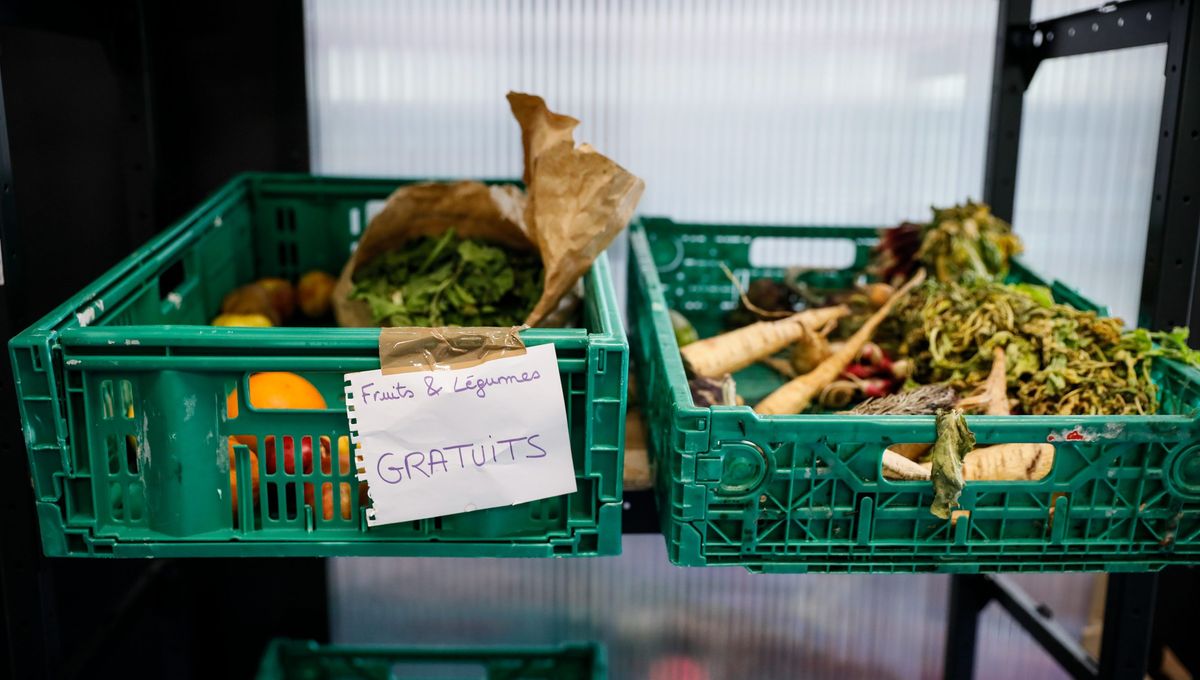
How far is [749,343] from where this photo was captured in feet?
4.73

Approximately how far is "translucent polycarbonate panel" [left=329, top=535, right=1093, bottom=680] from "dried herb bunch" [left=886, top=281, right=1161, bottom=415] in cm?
86

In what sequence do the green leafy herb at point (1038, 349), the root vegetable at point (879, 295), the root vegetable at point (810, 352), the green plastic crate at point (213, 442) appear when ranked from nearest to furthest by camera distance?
the green plastic crate at point (213, 442)
the green leafy herb at point (1038, 349)
the root vegetable at point (810, 352)
the root vegetable at point (879, 295)

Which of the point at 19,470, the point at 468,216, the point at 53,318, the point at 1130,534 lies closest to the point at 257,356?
the point at 53,318

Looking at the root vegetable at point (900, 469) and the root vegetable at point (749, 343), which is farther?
the root vegetable at point (749, 343)

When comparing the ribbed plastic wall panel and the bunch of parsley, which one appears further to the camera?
the ribbed plastic wall panel

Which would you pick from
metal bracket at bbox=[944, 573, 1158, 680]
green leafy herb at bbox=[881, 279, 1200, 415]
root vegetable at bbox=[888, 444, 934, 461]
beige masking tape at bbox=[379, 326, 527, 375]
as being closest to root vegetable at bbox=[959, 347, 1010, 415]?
green leafy herb at bbox=[881, 279, 1200, 415]

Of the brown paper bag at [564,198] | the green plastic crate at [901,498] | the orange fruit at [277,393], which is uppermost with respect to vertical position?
the brown paper bag at [564,198]

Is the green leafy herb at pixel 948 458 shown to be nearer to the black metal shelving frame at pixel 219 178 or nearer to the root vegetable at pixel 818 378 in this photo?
the root vegetable at pixel 818 378

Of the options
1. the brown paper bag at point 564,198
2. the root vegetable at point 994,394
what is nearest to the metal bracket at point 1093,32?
the root vegetable at point 994,394

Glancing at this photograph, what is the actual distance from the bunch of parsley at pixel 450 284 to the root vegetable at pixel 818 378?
14.5 inches

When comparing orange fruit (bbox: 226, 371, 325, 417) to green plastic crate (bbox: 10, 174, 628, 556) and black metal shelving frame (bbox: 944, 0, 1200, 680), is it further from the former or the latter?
black metal shelving frame (bbox: 944, 0, 1200, 680)

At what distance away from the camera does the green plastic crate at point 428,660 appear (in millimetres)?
1651

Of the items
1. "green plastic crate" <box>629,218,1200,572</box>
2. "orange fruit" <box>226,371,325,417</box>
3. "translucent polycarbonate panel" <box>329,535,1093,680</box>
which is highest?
"orange fruit" <box>226,371,325,417</box>

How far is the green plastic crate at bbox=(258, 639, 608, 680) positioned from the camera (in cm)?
165
